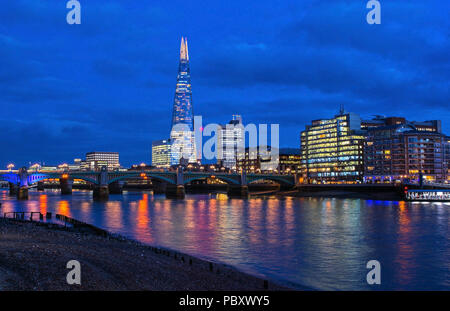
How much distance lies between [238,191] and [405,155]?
2408 inches

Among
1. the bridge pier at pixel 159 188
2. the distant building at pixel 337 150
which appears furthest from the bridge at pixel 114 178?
the distant building at pixel 337 150

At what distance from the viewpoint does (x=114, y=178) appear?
380 feet

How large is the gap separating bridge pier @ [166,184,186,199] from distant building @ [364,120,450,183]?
72.4 metres

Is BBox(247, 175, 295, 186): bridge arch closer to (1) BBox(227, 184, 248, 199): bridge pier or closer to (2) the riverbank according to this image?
(1) BBox(227, 184, 248, 199): bridge pier

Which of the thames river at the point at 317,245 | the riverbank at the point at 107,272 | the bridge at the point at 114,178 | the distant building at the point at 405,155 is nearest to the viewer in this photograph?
the riverbank at the point at 107,272

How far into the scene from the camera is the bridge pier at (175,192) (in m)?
120

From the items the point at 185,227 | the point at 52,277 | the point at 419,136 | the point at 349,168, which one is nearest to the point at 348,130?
the point at 349,168

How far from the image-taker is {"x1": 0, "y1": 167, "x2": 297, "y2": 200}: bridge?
11044 cm

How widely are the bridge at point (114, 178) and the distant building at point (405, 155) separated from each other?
34.8 m

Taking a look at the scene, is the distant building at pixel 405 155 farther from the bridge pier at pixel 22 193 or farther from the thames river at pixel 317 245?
the bridge pier at pixel 22 193

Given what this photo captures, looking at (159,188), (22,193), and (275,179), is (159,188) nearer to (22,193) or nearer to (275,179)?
(275,179)

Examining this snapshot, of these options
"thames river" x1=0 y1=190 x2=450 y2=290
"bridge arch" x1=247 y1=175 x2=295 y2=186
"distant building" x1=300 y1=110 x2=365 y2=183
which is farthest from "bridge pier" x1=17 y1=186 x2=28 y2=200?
"distant building" x1=300 y1=110 x2=365 y2=183

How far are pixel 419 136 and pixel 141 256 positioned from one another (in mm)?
146774

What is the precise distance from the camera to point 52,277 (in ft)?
50.1
